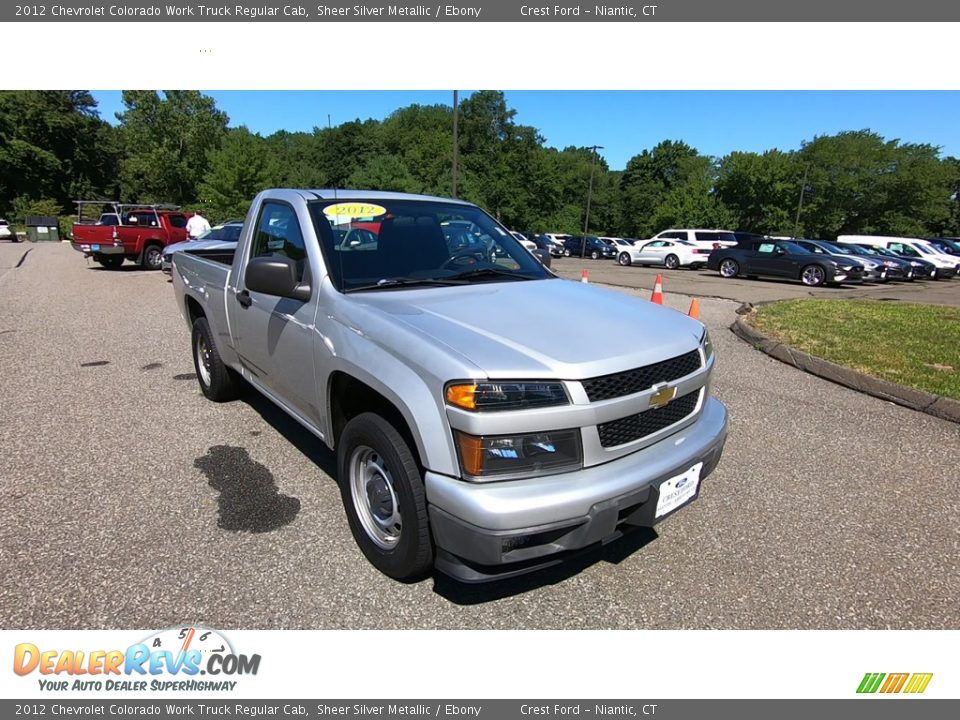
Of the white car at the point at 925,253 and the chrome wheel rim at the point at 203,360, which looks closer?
the chrome wheel rim at the point at 203,360

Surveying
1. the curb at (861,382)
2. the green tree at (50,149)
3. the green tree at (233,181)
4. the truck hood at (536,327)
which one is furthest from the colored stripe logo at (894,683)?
the green tree at (50,149)

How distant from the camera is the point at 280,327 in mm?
3250

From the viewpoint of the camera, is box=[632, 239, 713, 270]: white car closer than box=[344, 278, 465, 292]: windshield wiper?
No

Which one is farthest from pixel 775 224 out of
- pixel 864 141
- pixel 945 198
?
pixel 945 198

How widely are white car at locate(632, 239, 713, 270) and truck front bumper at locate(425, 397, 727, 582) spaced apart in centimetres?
2638

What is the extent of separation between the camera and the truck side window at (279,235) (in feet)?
10.7

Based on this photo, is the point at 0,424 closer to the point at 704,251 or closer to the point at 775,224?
the point at 704,251

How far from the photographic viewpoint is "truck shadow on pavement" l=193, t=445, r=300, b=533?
3.08 metres

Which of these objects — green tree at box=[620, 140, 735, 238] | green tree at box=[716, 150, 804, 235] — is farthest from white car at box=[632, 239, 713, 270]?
green tree at box=[716, 150, 804, 235]

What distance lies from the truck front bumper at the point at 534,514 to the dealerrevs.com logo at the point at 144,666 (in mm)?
961

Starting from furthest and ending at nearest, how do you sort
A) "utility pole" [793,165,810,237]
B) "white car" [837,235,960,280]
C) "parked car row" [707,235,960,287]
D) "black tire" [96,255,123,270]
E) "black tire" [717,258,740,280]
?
"utility pole" [793,165,810,237] < "white car" [837,235,960,280] < "black tire" [717,258,740,280] < "parked car row" [707,235,960,287] < "black tire" [96,255,123,270]

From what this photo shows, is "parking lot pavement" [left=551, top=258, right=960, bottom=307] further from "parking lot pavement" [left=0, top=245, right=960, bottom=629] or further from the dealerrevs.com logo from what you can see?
the dealerrevs.com logo

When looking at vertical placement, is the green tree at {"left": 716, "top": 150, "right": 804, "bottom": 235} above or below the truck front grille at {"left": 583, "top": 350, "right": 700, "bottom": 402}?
above

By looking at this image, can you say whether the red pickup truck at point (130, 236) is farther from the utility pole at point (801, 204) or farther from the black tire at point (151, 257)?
the utility pole at point (801, 204)
